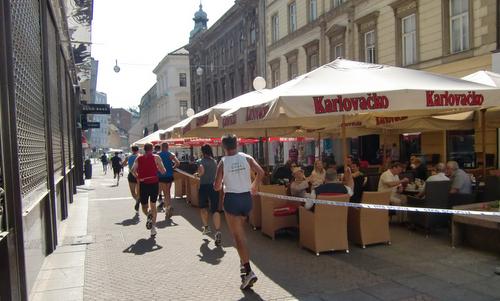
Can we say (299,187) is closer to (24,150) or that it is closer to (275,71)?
(24,150)

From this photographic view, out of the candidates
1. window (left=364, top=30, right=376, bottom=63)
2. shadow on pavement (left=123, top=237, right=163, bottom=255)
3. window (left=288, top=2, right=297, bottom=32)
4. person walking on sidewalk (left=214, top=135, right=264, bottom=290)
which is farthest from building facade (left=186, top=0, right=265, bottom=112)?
person walking on sidewalk (left=214, top=135, right=264, bottom=290)

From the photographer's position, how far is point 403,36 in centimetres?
1839

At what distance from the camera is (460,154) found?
56.2 feet

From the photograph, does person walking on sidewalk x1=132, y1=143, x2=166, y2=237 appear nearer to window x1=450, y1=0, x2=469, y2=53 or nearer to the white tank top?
the white tank top

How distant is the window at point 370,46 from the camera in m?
20.2

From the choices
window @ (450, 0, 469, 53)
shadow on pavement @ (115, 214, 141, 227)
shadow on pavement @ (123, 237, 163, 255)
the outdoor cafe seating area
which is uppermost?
window @ (450, 0, 469, 53)

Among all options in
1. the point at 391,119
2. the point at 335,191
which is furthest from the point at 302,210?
the point at 391,119

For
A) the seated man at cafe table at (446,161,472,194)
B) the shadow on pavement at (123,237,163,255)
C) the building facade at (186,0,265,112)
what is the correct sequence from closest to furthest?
the shadow on pavement at (123,237,163,255)
the seated man at cafe table at (446,161,472,194)
the building facade at (186,0,265,112)

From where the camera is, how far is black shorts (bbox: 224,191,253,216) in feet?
18.3

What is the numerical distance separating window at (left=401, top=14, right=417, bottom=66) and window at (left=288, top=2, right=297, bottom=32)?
10033 millimetres

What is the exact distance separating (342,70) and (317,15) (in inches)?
732

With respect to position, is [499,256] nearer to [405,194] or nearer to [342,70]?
[405,194]

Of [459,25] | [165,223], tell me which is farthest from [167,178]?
[459,25]

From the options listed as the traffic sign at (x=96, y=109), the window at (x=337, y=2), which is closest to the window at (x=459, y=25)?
the window at (x=337, y=2)
